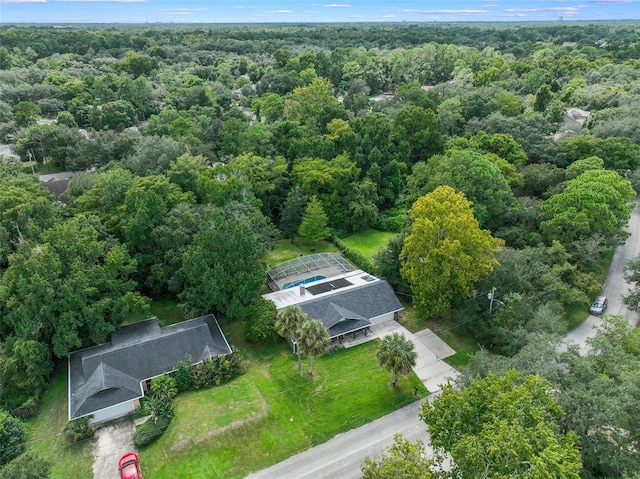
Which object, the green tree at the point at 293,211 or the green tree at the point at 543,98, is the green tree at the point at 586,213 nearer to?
the green tree at the point at 293,211

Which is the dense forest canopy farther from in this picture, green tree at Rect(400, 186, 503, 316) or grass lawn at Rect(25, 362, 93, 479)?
grass lawn at Rect(25, 362, 93, 479)

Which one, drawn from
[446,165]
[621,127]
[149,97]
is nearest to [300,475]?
[446,165]

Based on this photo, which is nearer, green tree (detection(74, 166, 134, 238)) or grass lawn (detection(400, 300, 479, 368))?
grass lawn (detection(400, 300, 479, 368))

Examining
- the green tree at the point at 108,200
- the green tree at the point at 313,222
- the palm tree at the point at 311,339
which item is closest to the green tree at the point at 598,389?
the palm tree at the point at 311,339

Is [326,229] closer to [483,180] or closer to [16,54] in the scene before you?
[483,180]

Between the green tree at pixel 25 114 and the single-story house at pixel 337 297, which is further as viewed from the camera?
the green tree at pixel 25 114

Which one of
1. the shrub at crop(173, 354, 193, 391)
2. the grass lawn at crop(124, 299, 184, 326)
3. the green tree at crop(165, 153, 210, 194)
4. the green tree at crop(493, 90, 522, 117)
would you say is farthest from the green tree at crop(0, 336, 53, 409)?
the green tree at crop(493, 90, 522, 117)

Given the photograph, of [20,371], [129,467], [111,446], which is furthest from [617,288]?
[20,371]
